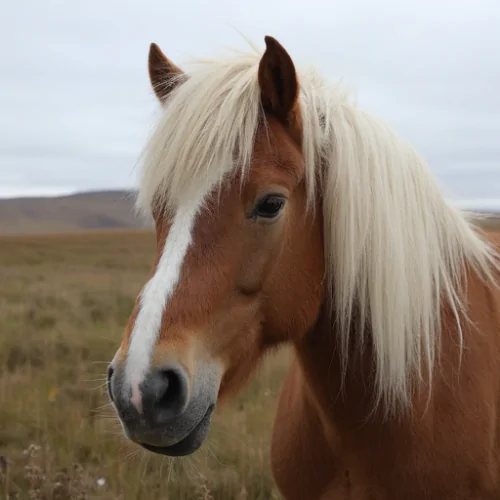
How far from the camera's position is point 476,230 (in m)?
2.54

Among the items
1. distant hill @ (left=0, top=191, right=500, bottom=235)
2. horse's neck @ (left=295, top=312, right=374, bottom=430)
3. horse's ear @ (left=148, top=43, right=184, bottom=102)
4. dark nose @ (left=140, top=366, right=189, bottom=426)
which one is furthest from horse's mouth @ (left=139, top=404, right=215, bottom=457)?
distant hill @ (left=0, top=191, right=500, bottom=235)

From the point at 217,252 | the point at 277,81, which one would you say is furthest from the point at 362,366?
the point at 277,81

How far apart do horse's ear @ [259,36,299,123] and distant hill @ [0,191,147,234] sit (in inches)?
4103

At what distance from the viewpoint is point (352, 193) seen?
1.83m

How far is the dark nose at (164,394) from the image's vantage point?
1.42 metres

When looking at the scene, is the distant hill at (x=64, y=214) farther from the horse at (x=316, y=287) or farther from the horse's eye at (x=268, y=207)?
the horse's eye at (x=268, y=207)

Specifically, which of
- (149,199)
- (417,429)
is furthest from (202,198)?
(417,429)

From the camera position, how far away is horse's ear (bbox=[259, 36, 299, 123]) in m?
1.70

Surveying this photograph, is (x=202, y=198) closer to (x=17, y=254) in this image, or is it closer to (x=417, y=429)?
(x=417, y=429)

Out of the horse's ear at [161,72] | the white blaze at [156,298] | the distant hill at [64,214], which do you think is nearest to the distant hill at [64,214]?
the distant hill at [64,214]

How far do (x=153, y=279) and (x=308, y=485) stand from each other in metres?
1.19

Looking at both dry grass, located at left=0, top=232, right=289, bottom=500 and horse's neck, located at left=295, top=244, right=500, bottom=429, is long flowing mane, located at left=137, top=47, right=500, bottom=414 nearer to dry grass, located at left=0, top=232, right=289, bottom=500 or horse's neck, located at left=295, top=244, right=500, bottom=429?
horse's neck, located at left=295, top=244, right=500, bottom=429

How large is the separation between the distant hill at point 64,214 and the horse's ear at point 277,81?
104210mm

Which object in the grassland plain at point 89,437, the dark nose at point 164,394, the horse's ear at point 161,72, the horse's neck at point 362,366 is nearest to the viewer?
the dark nose at point 164,394
